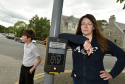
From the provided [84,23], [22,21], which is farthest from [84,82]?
[22,21]

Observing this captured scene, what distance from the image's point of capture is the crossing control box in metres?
1.39

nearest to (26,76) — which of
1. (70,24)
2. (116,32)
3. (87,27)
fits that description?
(87,27)

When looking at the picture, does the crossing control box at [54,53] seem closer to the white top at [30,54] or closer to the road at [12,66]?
the white top at [30,54]

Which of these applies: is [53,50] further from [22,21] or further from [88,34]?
[22,21]

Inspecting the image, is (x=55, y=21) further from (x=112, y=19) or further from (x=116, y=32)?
(x=112, y=19)

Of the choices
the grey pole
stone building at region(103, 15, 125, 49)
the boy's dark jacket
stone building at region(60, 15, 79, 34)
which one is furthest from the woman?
stone building at region(60, 15, 79, 34)

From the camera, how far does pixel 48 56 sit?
1.40 m

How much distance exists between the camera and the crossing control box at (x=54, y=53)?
4.55ft

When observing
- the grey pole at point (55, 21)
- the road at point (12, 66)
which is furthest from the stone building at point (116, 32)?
the grey pole at point (55, 21)

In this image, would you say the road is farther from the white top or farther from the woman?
the woman

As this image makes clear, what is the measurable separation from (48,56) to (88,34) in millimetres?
781

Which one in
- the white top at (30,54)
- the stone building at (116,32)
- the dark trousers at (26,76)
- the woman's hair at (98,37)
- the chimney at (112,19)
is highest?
the chimney at (112,19)

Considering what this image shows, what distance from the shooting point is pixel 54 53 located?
1.42 m

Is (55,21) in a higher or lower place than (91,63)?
higher
